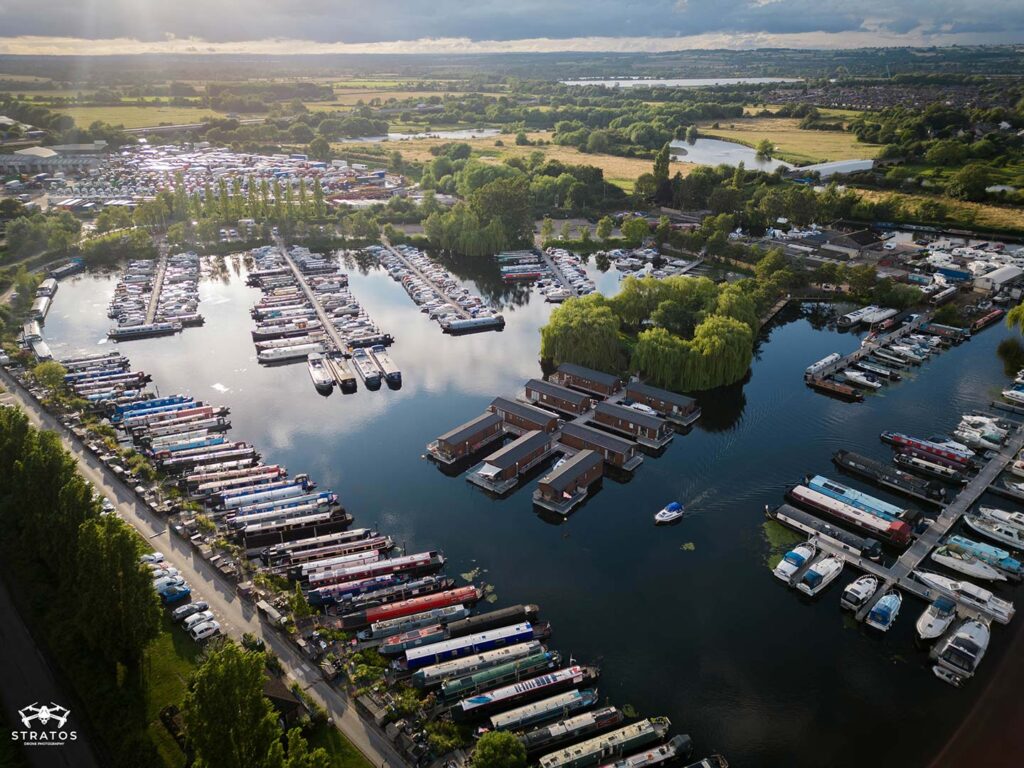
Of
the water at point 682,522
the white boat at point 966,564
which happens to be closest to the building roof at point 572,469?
the water at point 682,522

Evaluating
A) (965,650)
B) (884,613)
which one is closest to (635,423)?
(884,613)

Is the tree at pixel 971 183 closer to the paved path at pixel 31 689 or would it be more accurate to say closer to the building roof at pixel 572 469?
the building roof at pixel 572 469

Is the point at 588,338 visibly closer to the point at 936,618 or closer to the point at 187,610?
the point at 936,618

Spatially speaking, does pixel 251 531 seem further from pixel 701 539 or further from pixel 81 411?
pixel 701 539

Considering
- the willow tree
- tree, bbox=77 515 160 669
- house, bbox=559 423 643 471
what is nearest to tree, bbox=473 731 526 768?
tree, bbox=77 515 160 669

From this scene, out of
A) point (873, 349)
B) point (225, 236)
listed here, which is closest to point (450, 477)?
point (873, 349)

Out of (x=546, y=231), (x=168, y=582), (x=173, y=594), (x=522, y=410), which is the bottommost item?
(x=546, y=231)
